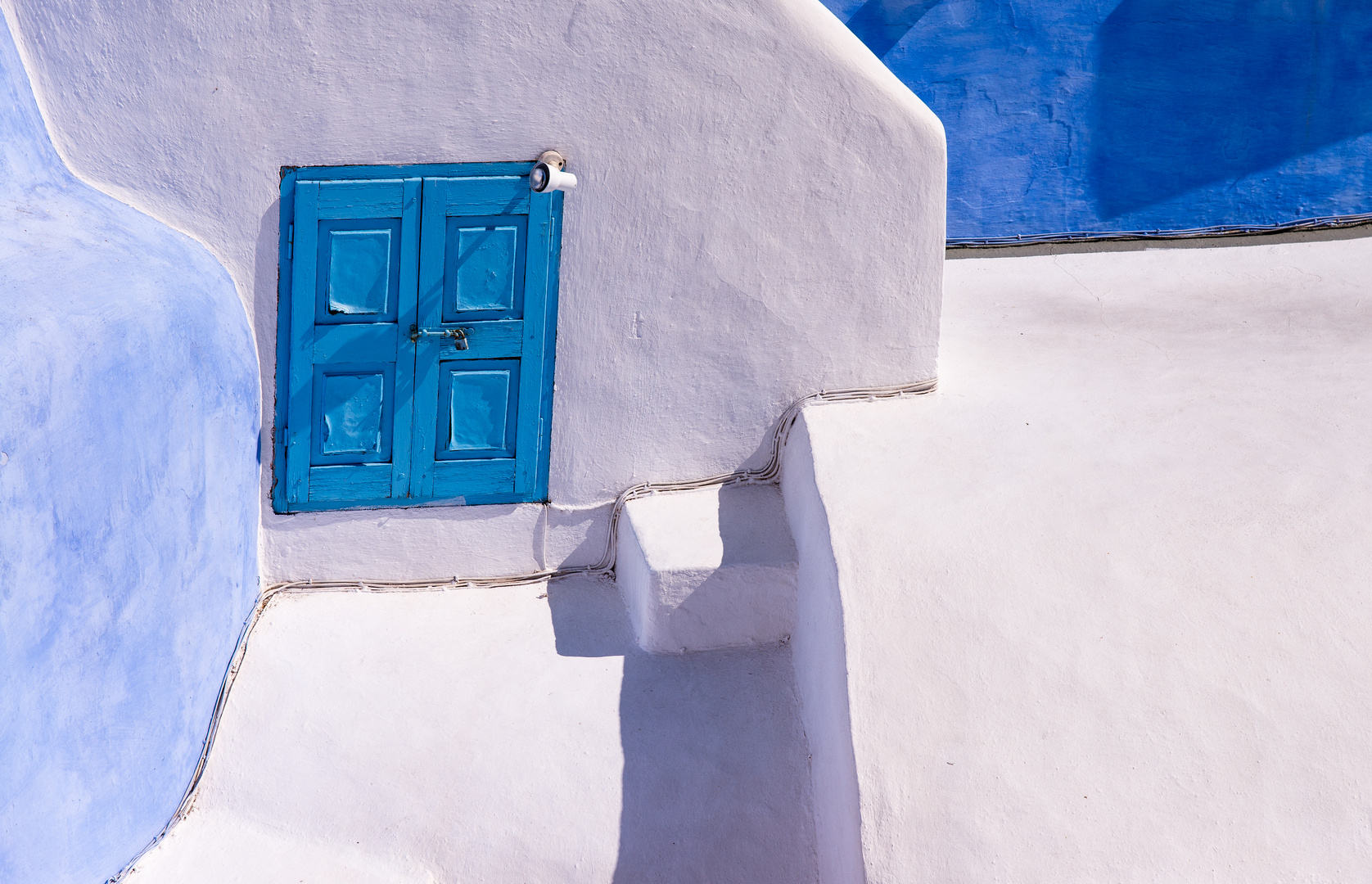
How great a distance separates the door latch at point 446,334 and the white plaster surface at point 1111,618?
166cm

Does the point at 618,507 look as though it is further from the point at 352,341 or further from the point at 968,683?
the point at 968,683

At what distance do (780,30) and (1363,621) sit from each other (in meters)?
3.26

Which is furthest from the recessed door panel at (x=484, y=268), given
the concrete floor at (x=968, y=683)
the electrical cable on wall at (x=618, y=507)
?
the concrete floor at (x=968, y=683)

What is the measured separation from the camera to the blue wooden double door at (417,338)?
183 inches

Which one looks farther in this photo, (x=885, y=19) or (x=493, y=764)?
(x=885, y=19)

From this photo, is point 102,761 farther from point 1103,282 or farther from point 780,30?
point 1103,282

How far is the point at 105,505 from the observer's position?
3562 mm

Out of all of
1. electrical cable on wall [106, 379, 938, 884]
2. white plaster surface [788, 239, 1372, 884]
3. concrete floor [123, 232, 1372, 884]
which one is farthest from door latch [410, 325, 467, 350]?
white plaster surface [788, 239, 1372, 884]

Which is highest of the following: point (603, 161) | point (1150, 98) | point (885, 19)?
point (885, 19)

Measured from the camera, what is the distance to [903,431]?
479cm

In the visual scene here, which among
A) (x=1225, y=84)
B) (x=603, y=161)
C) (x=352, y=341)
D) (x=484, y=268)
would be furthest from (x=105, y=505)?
(x=1225, y=84)

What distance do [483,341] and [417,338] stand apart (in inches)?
11.6

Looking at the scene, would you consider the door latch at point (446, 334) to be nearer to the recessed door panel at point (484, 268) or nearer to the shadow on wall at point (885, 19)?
the recessed door panel at point (484, 268)

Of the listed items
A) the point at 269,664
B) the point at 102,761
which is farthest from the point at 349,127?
the point at 102,761
